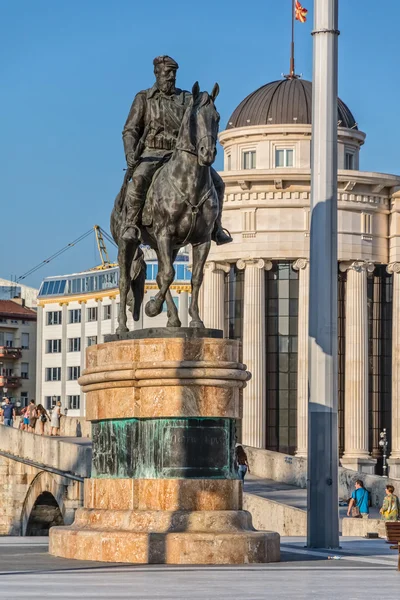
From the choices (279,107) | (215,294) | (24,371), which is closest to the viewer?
(215,294)

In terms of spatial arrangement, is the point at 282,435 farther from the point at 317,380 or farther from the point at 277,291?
the point at 317,380

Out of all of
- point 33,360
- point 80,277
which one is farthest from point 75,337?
point 33,360

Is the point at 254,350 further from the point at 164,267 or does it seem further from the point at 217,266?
the point at 164,267

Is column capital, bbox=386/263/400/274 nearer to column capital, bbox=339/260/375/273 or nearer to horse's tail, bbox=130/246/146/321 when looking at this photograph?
column capital, bbox=339/260/375/273

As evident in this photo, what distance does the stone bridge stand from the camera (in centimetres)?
6539

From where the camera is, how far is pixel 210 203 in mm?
22938

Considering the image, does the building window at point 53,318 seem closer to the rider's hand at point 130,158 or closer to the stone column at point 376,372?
the stone column at point 376,372

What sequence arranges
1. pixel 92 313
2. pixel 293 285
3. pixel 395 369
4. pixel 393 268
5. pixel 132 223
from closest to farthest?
pixel 132 223
pixel 395 369
pixel 293 285
pixel 393 268
pixel 92 313

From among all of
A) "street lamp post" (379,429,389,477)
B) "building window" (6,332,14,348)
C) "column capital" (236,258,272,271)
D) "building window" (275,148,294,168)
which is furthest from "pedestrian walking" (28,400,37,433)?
"building window" (6,332,14,348)

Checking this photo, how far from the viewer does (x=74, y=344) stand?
480 feet

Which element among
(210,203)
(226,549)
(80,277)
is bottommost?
(226,549)

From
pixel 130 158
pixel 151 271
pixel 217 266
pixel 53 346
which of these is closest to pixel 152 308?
pixel 130 158

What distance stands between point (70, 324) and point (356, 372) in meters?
68.9

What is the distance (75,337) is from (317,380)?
12077 centimetres
